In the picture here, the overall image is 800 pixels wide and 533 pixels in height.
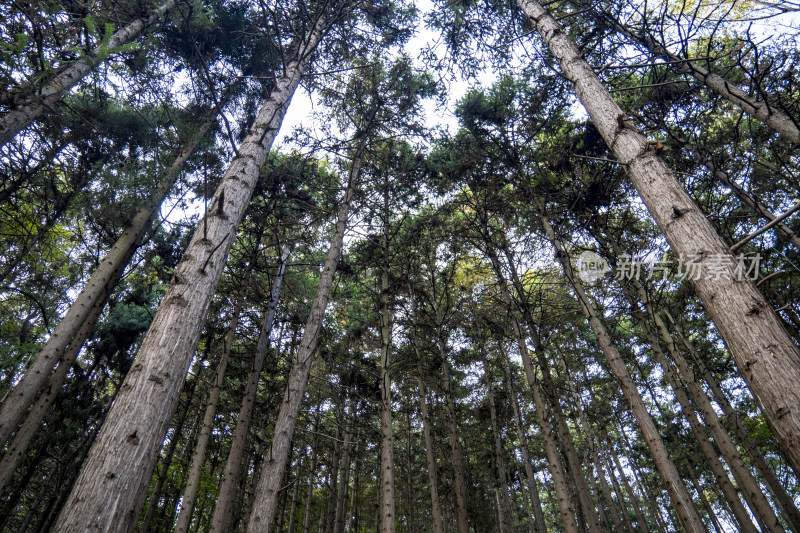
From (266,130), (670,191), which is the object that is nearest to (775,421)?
(670,191)

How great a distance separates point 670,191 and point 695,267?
0.85m

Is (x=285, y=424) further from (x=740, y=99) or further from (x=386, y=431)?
(x=740, y=99)

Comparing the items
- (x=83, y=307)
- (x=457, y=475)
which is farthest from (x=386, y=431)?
(x=83, y=307)

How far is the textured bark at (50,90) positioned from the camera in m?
4.94

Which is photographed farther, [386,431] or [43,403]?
[386,431]

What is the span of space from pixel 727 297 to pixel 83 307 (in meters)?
9.56

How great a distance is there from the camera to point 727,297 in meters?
2.66

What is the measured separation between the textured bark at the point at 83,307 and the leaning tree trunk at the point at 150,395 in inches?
199

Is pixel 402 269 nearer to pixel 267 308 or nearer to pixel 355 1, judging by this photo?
pixel 267 308

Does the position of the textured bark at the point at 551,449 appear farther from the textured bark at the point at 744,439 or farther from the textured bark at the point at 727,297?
the textured bark at the point at 727,297

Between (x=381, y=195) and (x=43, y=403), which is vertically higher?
(x=381, y=195)

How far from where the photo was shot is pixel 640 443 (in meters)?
21.3

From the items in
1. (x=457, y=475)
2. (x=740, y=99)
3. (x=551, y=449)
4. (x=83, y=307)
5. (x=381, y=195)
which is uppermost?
(x=381, y=195)

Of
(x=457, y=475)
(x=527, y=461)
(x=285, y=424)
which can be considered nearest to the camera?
(x=285, y=424)
